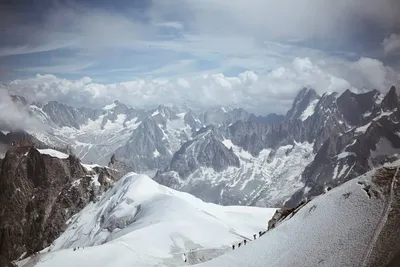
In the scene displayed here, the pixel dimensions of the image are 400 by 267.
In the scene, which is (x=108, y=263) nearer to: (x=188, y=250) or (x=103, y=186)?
(x=188, y=250)

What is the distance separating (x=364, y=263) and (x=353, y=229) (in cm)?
580

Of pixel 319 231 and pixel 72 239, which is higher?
pixel 319 231

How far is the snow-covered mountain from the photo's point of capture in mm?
37469

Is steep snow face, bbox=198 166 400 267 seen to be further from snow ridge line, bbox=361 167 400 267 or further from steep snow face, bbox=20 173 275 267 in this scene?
steep snow face, bbox=20 173 275 267

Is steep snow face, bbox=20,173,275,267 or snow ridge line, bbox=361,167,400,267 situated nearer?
snow ridge line, bbox=361,167,400,267

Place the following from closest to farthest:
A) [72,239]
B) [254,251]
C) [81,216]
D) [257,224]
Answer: [254,251] → [257,224] → [72,239] → [81,216]

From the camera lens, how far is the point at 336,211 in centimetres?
4431

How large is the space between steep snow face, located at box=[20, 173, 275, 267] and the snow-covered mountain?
0.75ft

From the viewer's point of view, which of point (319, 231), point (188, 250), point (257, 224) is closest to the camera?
point (319, 231)

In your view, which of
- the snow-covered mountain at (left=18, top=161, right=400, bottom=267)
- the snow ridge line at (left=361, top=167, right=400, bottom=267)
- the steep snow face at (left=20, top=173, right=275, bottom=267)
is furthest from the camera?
the steep snow face at (left=20, top=173, right=275, bottom=267)

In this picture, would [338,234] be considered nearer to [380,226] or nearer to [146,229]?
[380,226]

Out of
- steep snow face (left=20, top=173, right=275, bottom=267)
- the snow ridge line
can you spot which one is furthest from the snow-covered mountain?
steep snow face (left=20, top=173, right=275, bottom=267)

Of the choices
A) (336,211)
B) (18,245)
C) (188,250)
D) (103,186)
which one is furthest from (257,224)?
(18,245)

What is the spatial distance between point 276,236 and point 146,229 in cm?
4853
